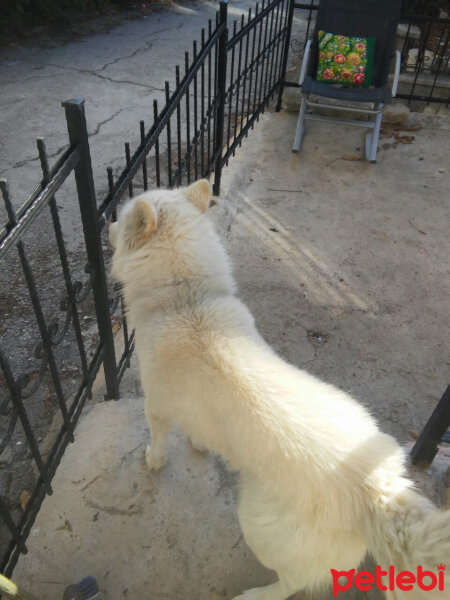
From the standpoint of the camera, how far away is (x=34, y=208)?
4.30 feet

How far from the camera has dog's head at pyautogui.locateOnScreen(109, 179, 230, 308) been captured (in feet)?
5.81

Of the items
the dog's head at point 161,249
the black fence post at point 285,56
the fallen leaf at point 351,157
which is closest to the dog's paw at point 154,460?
the dog's head at point 161,249

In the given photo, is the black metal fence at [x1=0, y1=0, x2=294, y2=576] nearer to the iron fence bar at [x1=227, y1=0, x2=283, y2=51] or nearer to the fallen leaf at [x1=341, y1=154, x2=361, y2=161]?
the iron fence bar at [x1=227, y1=0, x2=283, y2=51]

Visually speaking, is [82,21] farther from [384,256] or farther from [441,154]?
[384,256]

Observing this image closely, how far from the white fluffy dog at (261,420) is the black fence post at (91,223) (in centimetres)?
10

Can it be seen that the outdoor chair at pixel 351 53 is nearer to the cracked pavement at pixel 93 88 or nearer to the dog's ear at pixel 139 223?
the cracked pavement at pixel 93 88

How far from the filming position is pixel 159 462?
2.12 m

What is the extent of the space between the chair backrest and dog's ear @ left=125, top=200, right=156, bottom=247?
13.6ft

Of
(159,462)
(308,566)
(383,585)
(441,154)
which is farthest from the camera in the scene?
(441,154)

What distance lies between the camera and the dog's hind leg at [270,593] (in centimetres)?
161

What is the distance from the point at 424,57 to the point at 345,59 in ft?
6.52

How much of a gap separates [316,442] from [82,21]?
32.3 ft

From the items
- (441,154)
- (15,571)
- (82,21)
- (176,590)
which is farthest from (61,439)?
(82,21)

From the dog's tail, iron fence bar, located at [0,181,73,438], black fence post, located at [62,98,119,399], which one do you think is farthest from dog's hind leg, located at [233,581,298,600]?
black fence post, located at [62,98,119,399]
